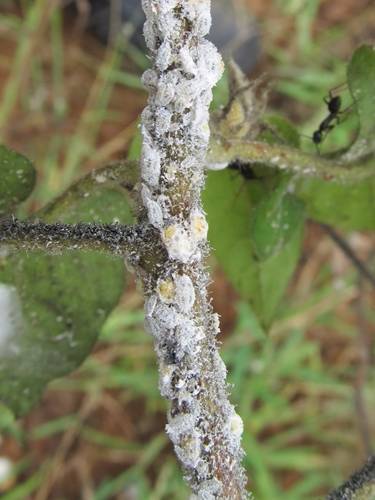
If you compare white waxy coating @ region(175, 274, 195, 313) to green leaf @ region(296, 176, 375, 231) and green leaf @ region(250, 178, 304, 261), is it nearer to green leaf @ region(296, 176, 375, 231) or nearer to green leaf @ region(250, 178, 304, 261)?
green leaf @ region(250, 178, 304, 261)

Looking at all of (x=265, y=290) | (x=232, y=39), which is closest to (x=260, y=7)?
(x=232, y=39)

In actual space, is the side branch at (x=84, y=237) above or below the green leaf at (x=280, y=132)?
below

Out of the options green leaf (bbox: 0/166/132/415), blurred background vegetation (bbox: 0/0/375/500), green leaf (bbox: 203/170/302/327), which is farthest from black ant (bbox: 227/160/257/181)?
blurred background vegetation (bbox: 0/0/375/500)

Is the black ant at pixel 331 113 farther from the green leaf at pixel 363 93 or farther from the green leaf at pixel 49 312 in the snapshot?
the green leaf at pixel 49 312

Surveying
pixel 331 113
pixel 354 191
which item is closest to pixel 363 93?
pixel 331 113

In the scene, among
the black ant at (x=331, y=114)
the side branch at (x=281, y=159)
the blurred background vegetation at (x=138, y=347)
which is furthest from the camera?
the blurred background vegetation at (x=138, y=347)

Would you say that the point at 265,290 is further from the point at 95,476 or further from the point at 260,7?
the point at 260,7

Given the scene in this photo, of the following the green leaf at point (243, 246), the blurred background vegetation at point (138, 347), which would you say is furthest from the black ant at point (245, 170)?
the blurred background vegetation at point (138, 347)
